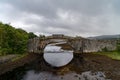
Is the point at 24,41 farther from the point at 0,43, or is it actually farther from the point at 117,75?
the point at 117,75

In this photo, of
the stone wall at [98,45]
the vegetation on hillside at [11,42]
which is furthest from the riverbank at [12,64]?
the stone wall at [98,45]

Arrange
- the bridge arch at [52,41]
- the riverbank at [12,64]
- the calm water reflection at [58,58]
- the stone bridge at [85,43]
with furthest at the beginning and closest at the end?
the bridge arch at [52,41] → the stone bridge at [85,43] → the calm water reflection at [58,58] → the riverbank at [12,64]

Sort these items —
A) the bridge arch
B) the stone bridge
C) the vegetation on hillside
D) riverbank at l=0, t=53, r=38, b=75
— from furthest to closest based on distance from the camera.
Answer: the vegetation on hillside, the bridge arch, the stone bridge, riverbank at l=0, t=53, r=38, b=75

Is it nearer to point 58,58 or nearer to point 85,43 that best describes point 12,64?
point 58,58

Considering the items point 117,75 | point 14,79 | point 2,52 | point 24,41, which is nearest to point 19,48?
point 24,41

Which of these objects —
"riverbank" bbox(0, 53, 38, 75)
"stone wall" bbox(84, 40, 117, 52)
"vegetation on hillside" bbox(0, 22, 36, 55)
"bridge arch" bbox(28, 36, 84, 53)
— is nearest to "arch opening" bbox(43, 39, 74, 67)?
"bridge arch" bbox(28, 36, 84, 53)

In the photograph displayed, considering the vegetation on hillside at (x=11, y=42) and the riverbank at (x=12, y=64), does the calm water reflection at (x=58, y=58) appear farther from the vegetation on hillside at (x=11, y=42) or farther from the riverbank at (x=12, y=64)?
the vegetation on hillside at (x=11, y=42)

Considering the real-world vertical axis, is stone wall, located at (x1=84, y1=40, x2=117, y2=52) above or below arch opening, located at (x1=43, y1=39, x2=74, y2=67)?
above

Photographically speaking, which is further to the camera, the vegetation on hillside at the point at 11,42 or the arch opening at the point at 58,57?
the vegetation on hillside at the point at 11,42

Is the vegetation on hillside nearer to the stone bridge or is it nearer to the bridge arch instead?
the bridge arch

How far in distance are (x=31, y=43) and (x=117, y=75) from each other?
129 ft

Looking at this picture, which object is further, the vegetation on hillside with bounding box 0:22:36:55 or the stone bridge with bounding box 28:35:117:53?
the vegetation on hillside with bounding box 0:22:36:55

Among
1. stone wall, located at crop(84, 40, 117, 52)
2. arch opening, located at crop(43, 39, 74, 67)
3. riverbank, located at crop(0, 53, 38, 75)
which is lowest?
arch opening, located at crop(43, 39, 74, 67)

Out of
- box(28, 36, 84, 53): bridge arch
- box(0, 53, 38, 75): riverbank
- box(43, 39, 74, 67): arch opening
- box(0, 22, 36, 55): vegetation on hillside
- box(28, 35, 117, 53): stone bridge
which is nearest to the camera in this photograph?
box(0, 53, 38, 75): riverbank
